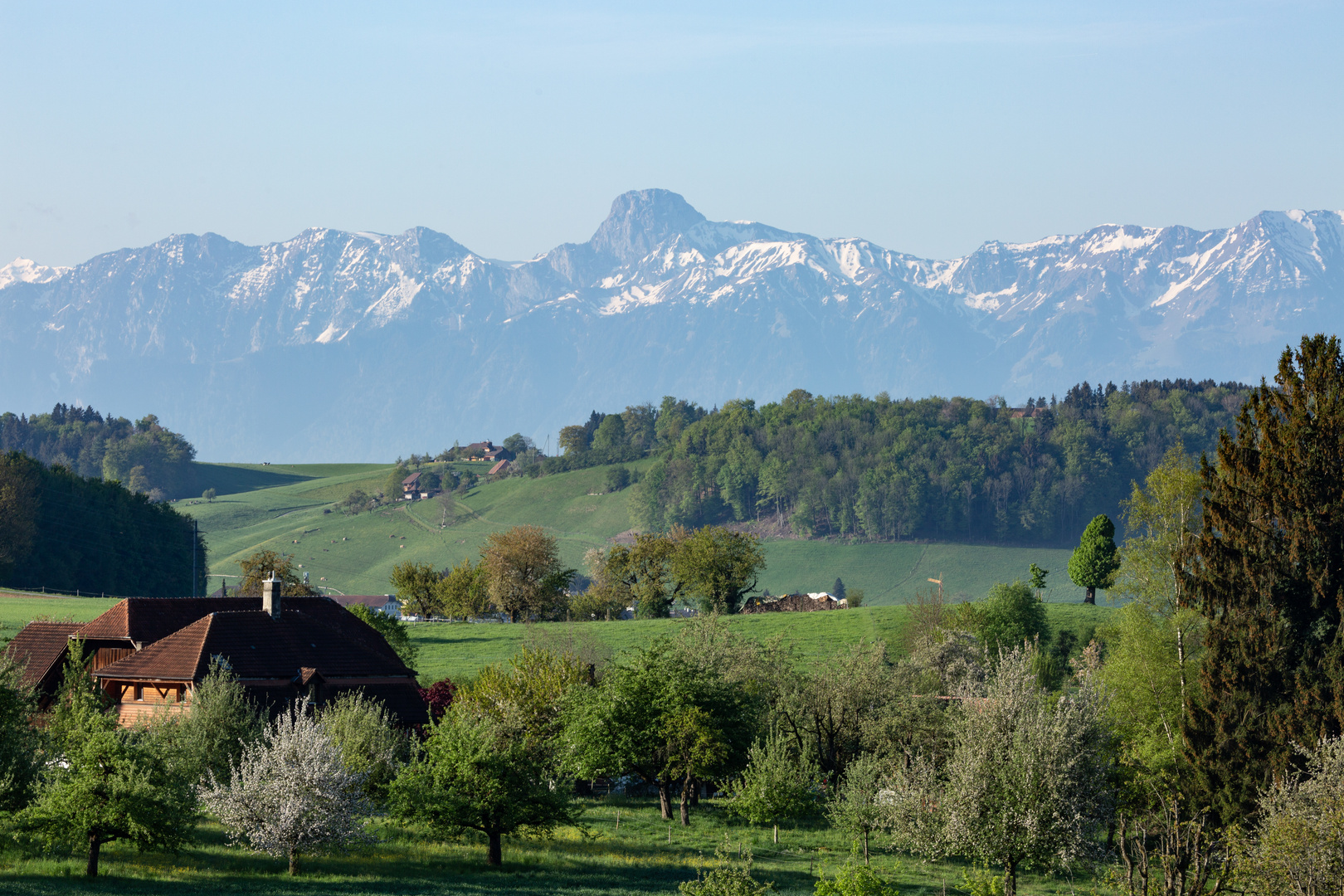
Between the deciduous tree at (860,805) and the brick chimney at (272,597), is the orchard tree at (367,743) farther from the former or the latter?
the brick chimney at (272,597)

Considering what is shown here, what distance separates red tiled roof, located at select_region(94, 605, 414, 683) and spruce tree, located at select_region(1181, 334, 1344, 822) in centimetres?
3434

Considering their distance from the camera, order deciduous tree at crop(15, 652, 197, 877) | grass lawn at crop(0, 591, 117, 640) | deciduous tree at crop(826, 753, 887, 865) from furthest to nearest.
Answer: grass lawn at crop(0, 591, 117, 640)
deciduous tree at crop(826, 753, 887, 865)
deciduous tree at crop(15, 652, 197, 877)

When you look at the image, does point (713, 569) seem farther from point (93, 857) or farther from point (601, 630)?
point (93, 857)

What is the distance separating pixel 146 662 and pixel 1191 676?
42.4 meters

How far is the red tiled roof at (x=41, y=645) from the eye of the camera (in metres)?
57.1

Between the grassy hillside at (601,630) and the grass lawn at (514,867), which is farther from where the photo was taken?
the grassy hillside at (601,630)

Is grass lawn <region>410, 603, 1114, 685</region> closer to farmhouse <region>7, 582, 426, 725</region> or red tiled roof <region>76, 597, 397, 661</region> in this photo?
red tiled roof <region>76, 597, 397, 661</region>

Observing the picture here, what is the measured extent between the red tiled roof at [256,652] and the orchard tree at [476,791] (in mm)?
17128

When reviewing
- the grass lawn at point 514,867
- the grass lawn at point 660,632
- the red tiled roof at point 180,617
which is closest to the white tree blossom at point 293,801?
the grass lawn at point 514,867

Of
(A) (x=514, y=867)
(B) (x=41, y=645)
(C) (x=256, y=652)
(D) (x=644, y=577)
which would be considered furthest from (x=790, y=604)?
(A) (x=514, y=867)

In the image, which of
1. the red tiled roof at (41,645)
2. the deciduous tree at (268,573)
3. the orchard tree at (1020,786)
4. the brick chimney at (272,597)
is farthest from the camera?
the deciduous tree at (268,573)

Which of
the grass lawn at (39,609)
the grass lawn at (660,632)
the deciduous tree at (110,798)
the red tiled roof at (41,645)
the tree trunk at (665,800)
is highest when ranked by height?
the grass lawn at (39,609)

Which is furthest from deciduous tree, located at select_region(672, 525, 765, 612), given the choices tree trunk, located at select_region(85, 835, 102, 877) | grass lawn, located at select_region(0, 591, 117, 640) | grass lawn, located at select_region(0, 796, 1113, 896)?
tree trunk, located at select_region(85, 835, 102, 877)

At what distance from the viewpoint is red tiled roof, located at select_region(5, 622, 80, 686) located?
57125 millimetres
